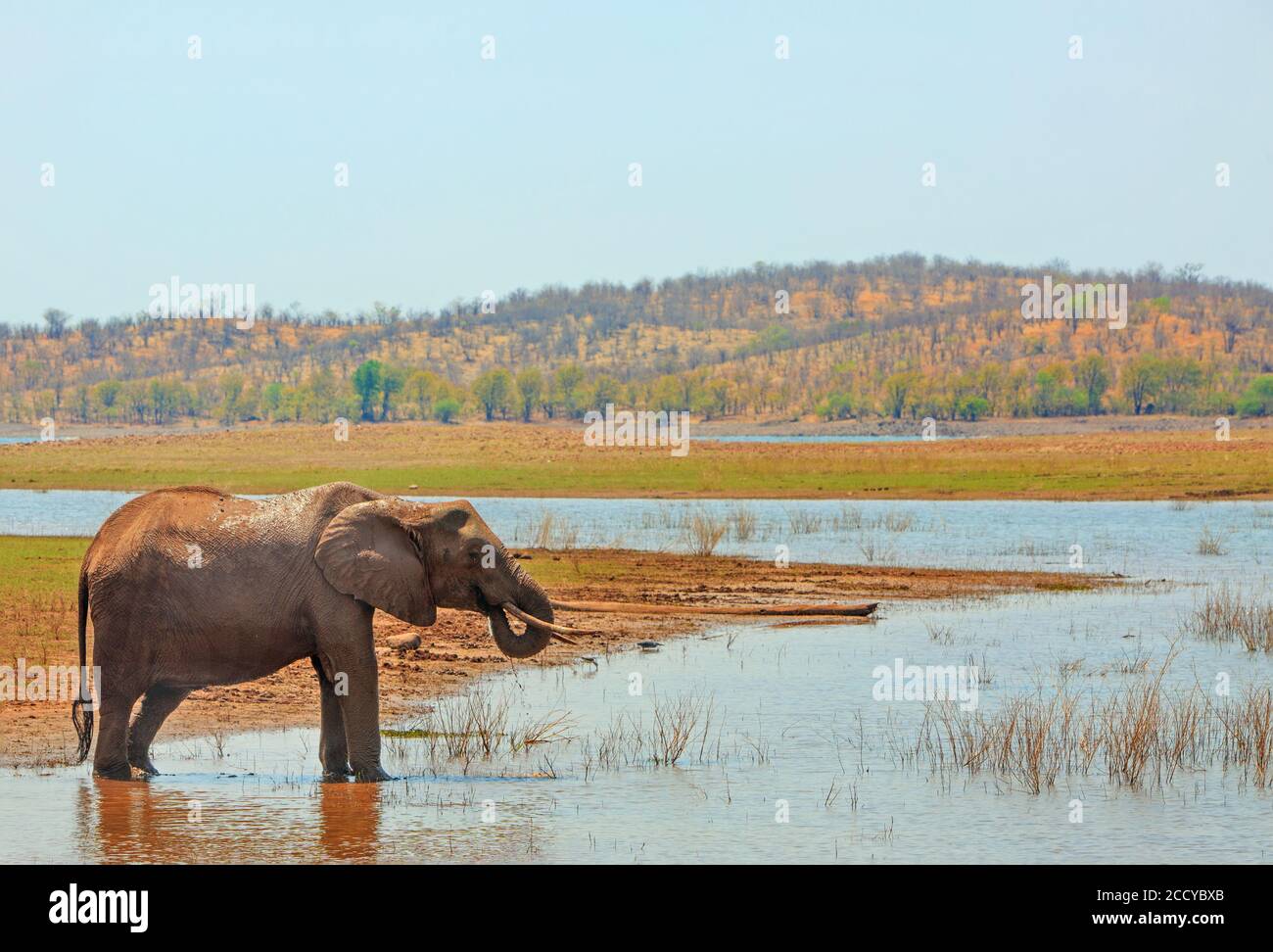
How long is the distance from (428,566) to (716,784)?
8.79 feet

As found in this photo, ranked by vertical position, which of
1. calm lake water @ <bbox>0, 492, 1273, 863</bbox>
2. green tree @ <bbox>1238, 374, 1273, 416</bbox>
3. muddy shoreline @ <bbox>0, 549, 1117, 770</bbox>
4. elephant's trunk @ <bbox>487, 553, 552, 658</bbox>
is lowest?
calm lake water @ <bbox>0, 492, 1273, 863</bbox>

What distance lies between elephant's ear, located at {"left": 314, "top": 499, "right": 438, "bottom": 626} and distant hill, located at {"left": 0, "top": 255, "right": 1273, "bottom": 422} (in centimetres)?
8427

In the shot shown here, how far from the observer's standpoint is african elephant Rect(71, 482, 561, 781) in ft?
37.5

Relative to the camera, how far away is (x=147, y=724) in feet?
39.7

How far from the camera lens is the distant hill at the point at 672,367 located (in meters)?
129

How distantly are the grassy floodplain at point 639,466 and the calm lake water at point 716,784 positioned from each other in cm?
2934

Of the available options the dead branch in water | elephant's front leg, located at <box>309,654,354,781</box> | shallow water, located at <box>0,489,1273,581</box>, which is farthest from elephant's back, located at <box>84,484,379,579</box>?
shallow water, located at <box>0,489,1273,581</box>

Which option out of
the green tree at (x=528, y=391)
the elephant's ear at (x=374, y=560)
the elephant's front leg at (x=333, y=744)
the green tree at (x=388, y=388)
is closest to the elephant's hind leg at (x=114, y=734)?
the elephant's front leg at (x=333, y=744)

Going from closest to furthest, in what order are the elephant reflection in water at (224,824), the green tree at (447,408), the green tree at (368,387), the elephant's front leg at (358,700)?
1. the elephant reflection in water at (224,824)
2. the elephant's front leg at (358,700)
3. the green tree at (447,408)
4. the green tree at (368,387)

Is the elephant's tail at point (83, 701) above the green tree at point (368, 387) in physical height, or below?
below

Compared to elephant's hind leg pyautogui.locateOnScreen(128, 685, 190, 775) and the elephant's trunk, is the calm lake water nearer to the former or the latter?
elephant's hind leg pyautogui.locateOnScreen(128, 685, 190, 775)

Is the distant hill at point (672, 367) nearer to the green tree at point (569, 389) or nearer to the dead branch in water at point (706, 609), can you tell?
the green tree at point (569, 389)

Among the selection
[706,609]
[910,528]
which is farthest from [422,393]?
[706,609]
